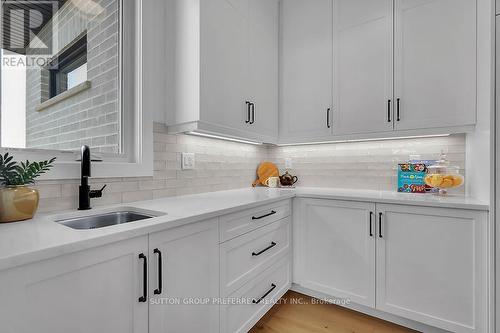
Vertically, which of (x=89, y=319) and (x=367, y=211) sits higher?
(x=367, y=211)

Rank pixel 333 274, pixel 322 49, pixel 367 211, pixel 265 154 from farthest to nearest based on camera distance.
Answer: pixel 265 154 → pixel 322 49 → pixel 333 274 → pixel 367 211

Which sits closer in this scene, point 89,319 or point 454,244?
point 89,319

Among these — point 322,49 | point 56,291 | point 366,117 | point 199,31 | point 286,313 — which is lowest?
point 286,313

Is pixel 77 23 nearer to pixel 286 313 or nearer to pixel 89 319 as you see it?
pixel 89 319

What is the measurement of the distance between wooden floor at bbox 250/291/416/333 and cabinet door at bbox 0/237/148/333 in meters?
1.10

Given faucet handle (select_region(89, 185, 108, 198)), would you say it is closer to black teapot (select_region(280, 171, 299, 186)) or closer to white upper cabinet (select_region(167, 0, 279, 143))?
white upper cabinet (select_region(167, 0, 279, 143))

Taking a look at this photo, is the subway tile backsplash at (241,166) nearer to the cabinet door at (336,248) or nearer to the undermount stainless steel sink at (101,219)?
the undermount stainless steel sink at (101,219)

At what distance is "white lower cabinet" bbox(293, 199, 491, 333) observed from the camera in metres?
1.50

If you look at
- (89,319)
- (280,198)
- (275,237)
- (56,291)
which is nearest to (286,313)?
(275,237)

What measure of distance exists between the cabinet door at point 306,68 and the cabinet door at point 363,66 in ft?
0.29

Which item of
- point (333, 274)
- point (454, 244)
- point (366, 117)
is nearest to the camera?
point (454, 244)

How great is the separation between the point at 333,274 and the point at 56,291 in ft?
5.75

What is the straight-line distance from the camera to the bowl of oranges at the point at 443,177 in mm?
1779

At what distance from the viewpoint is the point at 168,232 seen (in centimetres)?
105
